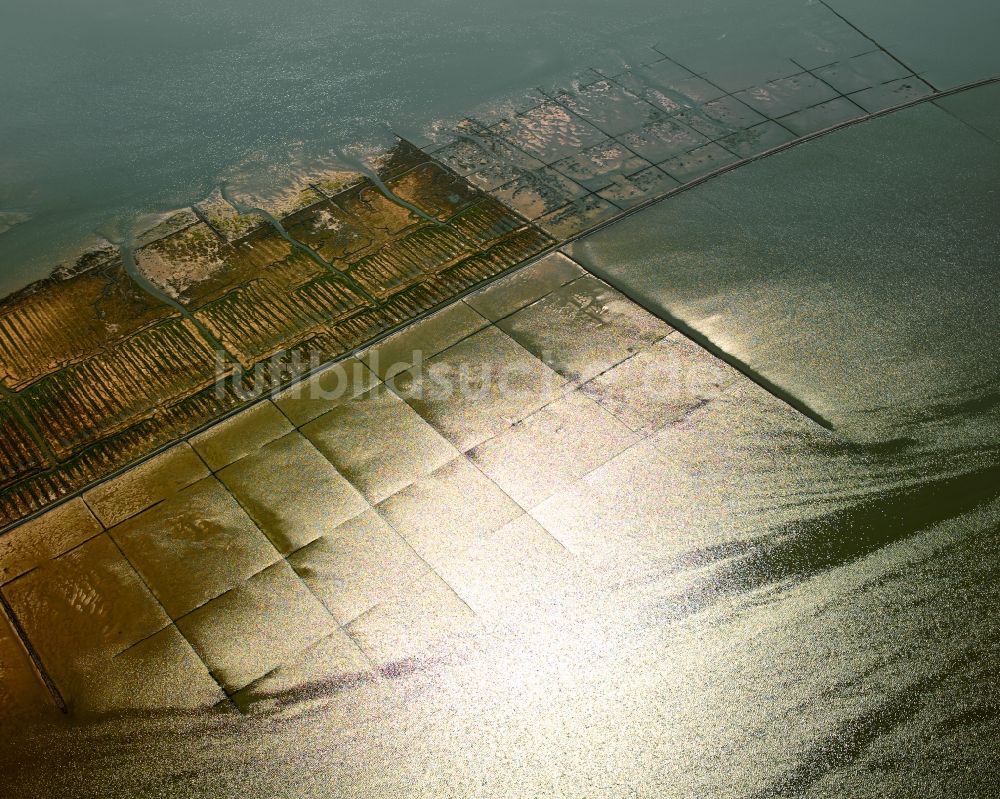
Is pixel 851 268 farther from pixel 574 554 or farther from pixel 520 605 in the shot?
pixel 520 605

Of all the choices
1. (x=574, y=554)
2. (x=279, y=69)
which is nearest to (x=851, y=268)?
(x=574, y=554)

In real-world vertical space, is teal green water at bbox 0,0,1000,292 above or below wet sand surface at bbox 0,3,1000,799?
above

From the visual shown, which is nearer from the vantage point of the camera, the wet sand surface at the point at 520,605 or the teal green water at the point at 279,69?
the wet sand surface at the point at 520,605

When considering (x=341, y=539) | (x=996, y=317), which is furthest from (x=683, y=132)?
(x=341, y=539)

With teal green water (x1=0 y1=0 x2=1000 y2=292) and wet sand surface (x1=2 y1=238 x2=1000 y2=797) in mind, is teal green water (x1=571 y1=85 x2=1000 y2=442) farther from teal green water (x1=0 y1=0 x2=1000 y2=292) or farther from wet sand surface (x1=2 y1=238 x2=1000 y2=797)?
teal green water (x1=0 y1=0 x2=1000 y2=292)

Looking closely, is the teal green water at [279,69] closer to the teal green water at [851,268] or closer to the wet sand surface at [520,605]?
the teal green water at [851,268]

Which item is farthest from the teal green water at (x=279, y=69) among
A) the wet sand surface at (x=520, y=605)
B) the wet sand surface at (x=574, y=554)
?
the wet sand surface at (x=520, y=605)

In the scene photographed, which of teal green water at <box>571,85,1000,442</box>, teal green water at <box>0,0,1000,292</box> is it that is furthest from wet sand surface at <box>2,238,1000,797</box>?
teal green water at <box>0,0,1000,292</box>

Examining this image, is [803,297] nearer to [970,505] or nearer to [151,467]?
[970,505]
